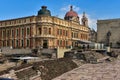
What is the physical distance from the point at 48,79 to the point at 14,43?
3270 centimetres

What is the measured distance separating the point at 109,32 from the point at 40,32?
73.4 ft

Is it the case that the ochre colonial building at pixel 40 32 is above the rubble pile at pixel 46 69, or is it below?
above

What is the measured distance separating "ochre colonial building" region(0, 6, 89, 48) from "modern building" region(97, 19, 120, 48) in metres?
6.30

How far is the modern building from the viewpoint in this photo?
62.4 metres

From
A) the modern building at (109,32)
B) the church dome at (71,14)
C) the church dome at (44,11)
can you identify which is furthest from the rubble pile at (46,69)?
the church dome at (71,14)

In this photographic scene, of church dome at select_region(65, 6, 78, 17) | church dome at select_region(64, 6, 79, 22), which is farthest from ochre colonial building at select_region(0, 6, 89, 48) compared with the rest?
church dome at select_region(65, 6, 78, 17)

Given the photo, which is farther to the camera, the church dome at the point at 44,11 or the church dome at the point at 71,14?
the church dome at the point at 71,14

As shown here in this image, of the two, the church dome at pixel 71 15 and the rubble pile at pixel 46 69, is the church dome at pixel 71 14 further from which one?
the rubble pile at pixel 46 69

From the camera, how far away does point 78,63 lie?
119 feet

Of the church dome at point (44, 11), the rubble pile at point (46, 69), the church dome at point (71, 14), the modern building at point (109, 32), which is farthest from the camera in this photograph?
the church dome at point (71, 14)

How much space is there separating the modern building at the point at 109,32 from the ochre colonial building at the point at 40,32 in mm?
6300

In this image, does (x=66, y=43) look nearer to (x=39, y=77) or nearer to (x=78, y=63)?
(x=78, y=63)

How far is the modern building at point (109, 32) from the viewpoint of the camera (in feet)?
205

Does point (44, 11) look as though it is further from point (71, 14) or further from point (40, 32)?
point (71, 14)
